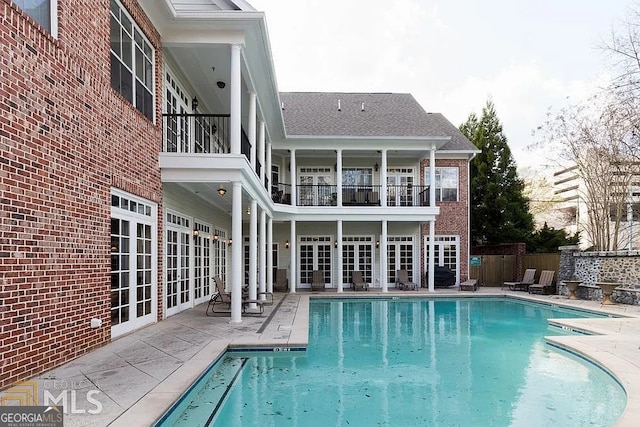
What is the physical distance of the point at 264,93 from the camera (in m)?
11.3

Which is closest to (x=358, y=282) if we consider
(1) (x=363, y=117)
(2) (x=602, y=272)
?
(1) (x=363, y=117)

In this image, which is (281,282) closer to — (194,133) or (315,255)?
(315,255)

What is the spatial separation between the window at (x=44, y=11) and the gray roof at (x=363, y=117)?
11.1 meters

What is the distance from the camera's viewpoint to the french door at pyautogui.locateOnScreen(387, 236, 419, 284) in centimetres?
1847

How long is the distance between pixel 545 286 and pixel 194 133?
13.5 m

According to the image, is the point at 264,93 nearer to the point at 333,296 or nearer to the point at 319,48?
the point at 333,296

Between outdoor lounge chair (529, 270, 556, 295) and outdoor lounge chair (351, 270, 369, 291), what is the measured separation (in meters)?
6.30

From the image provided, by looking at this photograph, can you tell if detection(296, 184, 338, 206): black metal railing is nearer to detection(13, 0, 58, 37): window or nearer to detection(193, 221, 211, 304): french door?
detection(193, 221, 211, 304): french door

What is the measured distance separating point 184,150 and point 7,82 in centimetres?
597

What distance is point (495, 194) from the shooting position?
75.4 feet

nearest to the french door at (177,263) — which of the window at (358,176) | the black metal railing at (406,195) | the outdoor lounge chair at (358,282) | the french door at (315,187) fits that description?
the french door at (315,187)

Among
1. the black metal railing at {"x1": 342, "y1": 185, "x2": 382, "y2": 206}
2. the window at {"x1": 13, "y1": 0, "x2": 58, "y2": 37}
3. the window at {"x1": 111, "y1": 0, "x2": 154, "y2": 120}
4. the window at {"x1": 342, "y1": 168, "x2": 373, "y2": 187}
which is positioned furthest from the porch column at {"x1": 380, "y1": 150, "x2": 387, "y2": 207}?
the window at {"x1": 13, "y1": 0, "x2": 58, "y2": 37}

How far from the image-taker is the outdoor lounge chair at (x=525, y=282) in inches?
657

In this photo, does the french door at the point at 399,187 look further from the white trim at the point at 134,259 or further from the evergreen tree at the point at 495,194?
the white trim at the point at 134,259
